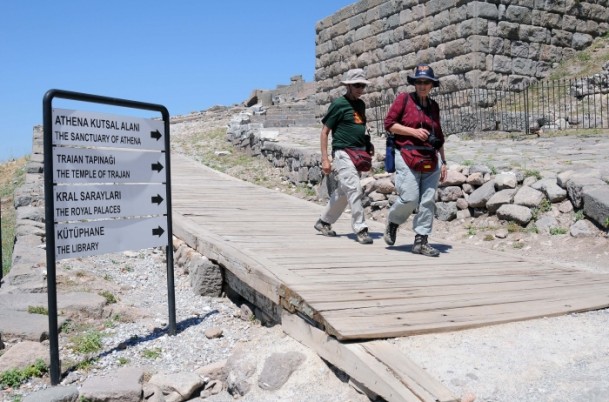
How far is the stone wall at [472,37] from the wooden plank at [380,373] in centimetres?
1230

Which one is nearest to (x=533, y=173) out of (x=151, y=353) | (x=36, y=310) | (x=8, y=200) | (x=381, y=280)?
(x=381, y=280)

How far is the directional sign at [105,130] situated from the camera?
3.85 meters

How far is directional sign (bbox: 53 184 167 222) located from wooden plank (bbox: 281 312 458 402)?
1638 millimetres

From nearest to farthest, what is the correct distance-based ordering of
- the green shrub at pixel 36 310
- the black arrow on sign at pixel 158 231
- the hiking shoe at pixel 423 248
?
1. the black arrow on sign at pixel 158 231
2. the green shrub at pixel 36 310
3. the hiking shoe at pixel 423 248

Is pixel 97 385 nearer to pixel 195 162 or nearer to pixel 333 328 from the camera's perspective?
pixel 333 328

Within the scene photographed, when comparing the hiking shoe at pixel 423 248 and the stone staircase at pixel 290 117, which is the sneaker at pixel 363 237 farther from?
the stone staircase at pixel 290 117

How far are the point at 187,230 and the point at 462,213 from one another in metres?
3.54

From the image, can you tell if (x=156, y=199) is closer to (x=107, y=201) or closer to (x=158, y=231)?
(x=158, y=231)

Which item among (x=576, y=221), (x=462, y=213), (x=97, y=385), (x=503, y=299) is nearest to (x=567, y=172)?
(x=576, y=221)

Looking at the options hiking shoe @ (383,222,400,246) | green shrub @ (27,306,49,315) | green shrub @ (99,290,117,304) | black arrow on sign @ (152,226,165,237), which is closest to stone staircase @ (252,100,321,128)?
hiking shoe @ (383,222,400,246)

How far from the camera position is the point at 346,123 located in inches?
236

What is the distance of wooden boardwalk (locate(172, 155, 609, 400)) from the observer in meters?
3.62

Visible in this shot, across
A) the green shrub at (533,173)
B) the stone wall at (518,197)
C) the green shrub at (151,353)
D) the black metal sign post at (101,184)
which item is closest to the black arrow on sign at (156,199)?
the black metal sign post at (101,184)

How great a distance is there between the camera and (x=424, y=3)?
52.3ft
